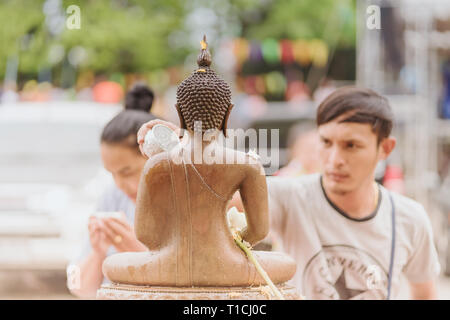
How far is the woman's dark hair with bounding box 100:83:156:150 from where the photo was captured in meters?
2.18

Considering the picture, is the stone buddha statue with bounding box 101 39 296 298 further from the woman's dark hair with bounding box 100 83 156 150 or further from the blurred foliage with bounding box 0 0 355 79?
the blurred foliage with bounding box 0 0 355 79

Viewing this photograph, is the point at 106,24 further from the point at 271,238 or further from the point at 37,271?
the point at 271,238

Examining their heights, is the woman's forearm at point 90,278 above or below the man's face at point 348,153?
below

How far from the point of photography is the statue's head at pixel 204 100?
1522 millimetres

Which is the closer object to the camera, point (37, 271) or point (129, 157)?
point (129, 157)

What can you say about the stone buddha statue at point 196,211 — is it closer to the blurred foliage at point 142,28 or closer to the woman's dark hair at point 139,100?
the woman's dark hair at point 139,100

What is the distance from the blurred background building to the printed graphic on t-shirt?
70 cm

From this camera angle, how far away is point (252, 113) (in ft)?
36.3

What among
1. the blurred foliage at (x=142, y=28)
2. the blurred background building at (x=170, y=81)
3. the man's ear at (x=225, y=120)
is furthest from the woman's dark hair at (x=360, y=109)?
the blurred foliage at (x=142, y=28)

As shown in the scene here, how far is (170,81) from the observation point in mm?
12125

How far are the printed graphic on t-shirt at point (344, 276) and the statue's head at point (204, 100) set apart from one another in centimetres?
92
